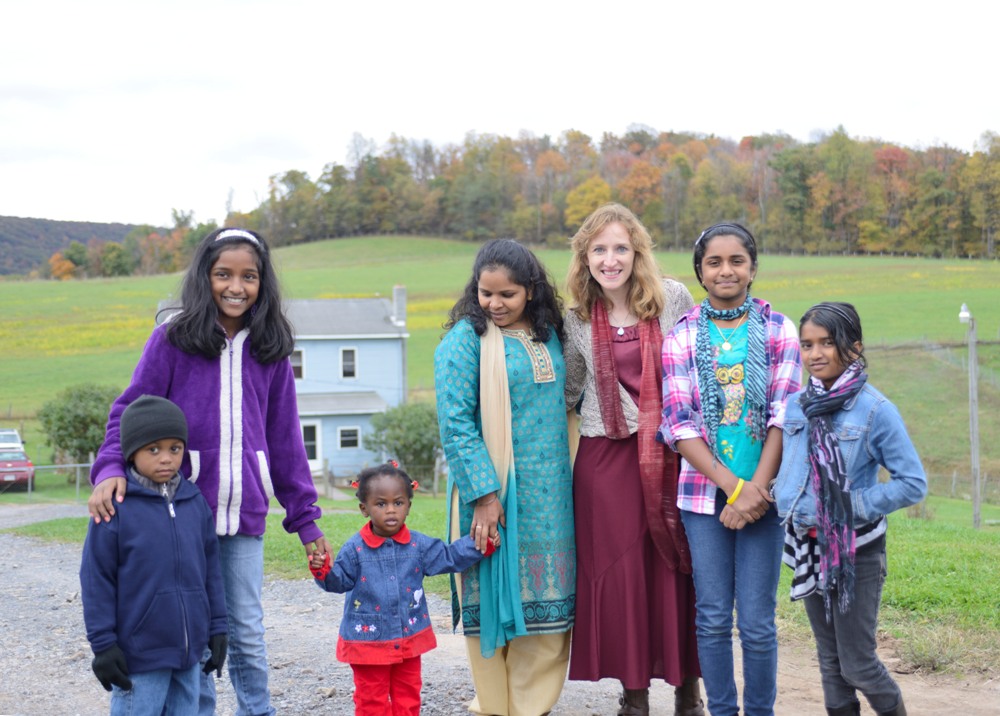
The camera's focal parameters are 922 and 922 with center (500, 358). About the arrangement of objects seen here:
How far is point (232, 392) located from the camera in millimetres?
3373

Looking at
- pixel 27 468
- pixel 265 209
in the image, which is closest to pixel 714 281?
pixel 27 468

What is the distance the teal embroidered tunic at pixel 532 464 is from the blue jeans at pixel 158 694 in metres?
1.20

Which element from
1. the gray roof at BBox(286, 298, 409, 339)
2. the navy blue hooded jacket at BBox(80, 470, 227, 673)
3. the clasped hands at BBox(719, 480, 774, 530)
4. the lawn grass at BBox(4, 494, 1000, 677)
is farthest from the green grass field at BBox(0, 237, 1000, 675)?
the gray roof at BBox(286, 298, 409, 339)

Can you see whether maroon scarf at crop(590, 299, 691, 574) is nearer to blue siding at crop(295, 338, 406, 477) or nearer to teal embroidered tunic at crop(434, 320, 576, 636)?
teal embroidered tunic at crop(434, 320, 576, 636)

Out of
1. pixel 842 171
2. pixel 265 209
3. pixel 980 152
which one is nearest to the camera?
pixel 980 152

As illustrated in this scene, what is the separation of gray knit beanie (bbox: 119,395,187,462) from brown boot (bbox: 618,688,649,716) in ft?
7.34

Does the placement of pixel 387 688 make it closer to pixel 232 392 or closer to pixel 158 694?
pixel 158 694

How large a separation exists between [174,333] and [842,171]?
36365 mm

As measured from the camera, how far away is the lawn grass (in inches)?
193

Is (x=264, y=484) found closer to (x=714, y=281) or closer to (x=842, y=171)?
(x=714, y=281)

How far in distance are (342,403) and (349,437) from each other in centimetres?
115

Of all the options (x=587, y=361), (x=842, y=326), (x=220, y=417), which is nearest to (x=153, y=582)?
(x=220, y=417)

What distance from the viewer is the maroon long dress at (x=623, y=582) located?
154 inches

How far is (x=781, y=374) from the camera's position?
3.62 meters
